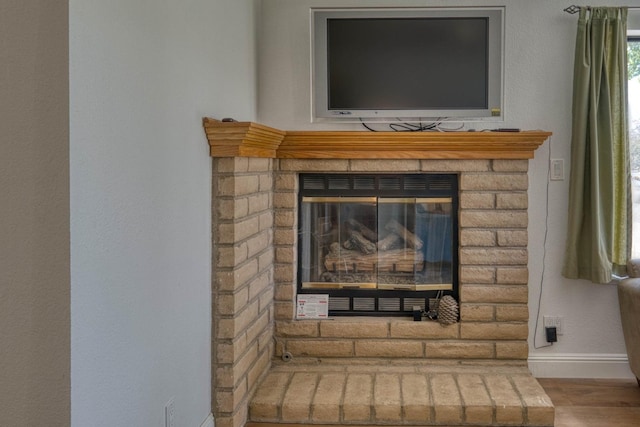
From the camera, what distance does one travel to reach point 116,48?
1.72 m

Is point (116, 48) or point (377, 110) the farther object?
point (377, 110)

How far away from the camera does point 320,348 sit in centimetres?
361

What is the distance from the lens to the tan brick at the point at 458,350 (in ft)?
11.7

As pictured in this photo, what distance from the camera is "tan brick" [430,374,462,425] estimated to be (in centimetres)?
300

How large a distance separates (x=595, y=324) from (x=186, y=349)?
7.85ft

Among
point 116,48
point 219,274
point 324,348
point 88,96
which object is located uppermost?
point 116,48

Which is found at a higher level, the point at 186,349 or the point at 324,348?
the point at 186,349

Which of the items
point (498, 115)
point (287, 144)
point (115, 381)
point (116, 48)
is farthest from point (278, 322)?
point (116, 48)

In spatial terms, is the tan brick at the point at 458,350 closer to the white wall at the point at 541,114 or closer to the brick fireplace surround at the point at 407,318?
the brick fireplace surround at the point at 407,318

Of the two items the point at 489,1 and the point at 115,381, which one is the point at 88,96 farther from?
the point at 489,1

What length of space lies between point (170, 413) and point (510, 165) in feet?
Answer: 7.37

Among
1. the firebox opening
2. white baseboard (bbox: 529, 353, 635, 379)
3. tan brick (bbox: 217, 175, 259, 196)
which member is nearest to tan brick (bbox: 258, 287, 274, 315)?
the firebox opening

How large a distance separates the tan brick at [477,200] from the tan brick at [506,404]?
951mm

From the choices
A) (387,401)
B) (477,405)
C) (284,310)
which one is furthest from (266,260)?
(477,405)
